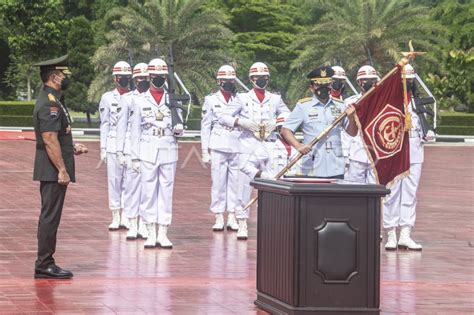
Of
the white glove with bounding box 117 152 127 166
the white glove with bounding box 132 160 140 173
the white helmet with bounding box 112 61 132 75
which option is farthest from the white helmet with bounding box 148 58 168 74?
the white helmet with bounding box 112 61 132 75

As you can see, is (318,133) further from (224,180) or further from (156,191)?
(224,180)

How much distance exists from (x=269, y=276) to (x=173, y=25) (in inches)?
1530

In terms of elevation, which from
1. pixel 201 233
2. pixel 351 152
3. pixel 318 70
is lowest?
pixel 201 233

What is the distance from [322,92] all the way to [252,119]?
11.0 feet

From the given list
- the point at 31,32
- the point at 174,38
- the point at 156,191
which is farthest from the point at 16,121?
the point at 156,191

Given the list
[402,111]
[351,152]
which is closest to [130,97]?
[351,152]

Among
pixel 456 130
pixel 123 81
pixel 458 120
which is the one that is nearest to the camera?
pixel 123 81

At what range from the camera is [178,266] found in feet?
38.1

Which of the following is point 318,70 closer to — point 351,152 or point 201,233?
point 351,152

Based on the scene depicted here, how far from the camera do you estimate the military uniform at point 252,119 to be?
Answer: 14109 mm

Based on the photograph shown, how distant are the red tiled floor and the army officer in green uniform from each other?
244 millimetres

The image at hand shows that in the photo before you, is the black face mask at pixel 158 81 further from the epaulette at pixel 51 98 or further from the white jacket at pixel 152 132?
the epaulette at pixel 51 98

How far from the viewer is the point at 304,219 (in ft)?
27.2

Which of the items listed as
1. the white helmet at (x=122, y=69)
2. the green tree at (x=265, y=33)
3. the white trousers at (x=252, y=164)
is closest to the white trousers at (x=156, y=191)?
the white trousers at (x=252, y=164)
